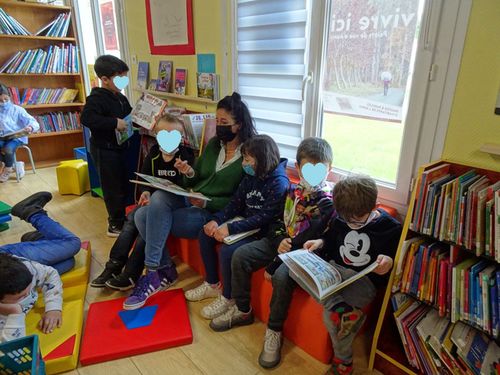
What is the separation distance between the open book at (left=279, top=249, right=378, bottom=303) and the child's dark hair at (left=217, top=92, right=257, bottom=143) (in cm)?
79

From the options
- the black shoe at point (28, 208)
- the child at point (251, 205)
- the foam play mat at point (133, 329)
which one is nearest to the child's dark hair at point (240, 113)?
the child at point (251, 205)

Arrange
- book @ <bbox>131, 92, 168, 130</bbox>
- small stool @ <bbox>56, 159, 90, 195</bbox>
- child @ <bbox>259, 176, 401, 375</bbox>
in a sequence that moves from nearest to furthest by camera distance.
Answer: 1. child @ <bbox>259, 176, 401, 375</bbox>
2. book @ <bbox>131, 92, 168, 130</bbox>
3. small stool @ <bbox>56, 159, 90, 195</bbox>

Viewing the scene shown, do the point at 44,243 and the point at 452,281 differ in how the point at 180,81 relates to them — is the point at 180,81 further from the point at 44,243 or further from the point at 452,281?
the point at 452,281

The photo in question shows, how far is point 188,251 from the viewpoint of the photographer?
2.06 meters

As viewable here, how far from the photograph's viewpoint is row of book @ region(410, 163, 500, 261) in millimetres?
1031

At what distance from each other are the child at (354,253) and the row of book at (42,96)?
150 inches

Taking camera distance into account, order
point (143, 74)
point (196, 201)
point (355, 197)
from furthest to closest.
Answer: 1. point (143, 74)
2. point (196, 201)
3. point (355, 197)

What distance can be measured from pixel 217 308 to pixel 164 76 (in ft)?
6.42

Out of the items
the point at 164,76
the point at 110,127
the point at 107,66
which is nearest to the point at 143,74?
the point at 164,76

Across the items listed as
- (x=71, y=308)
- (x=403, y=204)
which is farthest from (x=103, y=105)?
(x=403, y=204)

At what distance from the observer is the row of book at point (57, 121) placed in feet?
13.2

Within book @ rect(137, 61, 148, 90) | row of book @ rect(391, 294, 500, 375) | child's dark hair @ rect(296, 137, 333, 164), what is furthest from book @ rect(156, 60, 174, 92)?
row of book @ rect(391, 294, 500, 375)

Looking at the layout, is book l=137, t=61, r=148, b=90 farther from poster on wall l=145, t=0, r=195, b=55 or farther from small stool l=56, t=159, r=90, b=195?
small stool l=56, t=159, r=90, b=195

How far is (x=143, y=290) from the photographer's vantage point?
5.66ft
